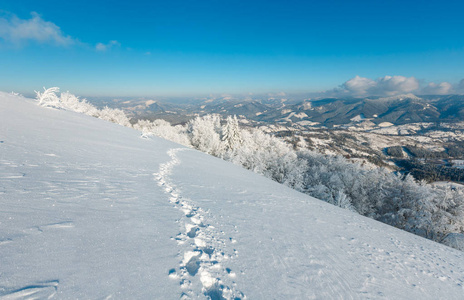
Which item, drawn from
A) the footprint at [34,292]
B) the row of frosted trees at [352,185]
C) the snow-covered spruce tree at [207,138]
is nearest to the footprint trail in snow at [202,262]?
the footprint at [34,292]

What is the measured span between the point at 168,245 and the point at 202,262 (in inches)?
31.8

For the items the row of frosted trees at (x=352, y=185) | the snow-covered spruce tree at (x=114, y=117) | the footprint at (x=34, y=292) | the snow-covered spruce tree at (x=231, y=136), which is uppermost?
the snow-covered spruce tree at (x=114, y=117)

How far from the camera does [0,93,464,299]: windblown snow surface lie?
2.77m

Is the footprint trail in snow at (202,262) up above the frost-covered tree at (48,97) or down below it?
below

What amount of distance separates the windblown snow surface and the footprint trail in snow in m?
0.02

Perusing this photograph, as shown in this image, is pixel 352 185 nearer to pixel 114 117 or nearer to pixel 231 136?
pixel 231 136

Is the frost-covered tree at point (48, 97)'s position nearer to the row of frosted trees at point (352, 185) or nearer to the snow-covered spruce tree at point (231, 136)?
the row of frosted trees at point (352, 185)

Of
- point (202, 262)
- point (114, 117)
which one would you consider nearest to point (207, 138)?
point (114, 117)

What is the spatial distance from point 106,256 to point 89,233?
0.76 m

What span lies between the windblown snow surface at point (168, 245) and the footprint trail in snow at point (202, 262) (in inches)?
0.8

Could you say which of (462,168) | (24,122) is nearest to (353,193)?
(24,122)

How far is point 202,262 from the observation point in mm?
3686

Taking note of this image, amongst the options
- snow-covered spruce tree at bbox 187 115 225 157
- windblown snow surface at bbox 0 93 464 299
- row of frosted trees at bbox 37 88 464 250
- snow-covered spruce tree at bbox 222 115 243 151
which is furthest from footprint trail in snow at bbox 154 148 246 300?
snow-covered spruce tree at bbox 222 115 243 151

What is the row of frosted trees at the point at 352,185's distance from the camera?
23.7m
